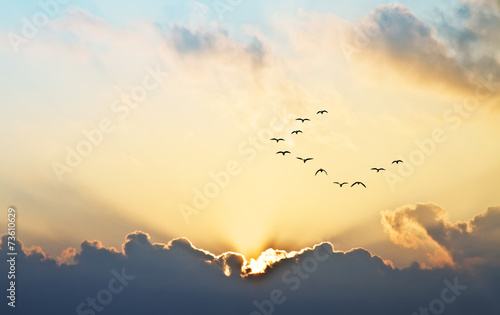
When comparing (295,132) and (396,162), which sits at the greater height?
(295,132)

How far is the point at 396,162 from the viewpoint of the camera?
14325 cm

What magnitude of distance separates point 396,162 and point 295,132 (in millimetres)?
32295

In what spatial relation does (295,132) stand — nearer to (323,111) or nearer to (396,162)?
(323,111)

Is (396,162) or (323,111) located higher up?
(323,111)

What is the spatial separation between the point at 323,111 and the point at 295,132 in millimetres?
10899

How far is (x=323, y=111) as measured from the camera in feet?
479

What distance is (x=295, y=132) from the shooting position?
147m

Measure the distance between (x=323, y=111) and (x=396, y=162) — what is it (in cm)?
2730

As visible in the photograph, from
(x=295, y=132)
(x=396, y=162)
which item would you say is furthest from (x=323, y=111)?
(x=396, y=162)
